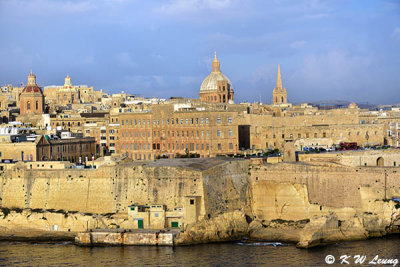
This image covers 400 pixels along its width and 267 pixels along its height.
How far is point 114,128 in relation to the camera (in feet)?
291

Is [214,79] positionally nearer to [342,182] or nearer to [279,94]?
[279,94]

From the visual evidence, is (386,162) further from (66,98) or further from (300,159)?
(66,98)

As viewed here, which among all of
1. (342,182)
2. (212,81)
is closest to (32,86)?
(212,81)

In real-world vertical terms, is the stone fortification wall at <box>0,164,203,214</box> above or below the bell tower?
below

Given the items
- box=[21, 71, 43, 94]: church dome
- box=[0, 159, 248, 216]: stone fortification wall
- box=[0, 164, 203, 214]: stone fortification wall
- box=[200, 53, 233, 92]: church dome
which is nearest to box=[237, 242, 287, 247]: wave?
box=[0, 159, 248, 216]: stone fortification wall

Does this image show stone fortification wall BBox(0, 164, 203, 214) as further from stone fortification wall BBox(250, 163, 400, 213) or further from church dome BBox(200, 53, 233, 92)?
church dome BBox(200, 53, 233, 92)

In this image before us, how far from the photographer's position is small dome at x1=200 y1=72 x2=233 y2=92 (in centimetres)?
10612

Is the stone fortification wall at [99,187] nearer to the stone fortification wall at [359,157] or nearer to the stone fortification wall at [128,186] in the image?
the stone fortification wall at [128,186]

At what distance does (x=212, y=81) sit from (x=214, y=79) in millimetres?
411

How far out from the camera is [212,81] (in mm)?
106688

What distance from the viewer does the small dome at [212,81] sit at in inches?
4178

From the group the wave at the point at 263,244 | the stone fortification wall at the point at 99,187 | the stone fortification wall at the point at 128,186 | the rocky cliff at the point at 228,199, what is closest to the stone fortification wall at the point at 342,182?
the rocky cliff at the point at 228,199

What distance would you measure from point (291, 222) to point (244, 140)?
2389 cm

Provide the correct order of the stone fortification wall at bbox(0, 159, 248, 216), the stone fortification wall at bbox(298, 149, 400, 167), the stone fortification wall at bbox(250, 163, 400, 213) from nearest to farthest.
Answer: the stone fortification wall at bbox(0, 159, 248, 216) < the stone fortification wall at bbox(250, 163, 400, 213) < the stone fortification wall at bbox(298, 149, 400, 167)
